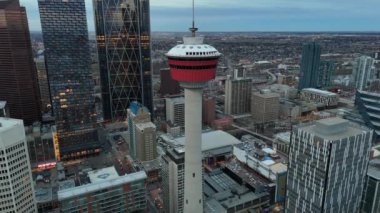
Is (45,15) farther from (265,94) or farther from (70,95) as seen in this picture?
(265,94)

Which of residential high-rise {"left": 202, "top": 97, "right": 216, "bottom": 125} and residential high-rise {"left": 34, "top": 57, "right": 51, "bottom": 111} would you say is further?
residential high-rise {"left": 34, "top": 57, "right": 51, "bottom": 111}

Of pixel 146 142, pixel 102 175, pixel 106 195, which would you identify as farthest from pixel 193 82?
pixel 146 142

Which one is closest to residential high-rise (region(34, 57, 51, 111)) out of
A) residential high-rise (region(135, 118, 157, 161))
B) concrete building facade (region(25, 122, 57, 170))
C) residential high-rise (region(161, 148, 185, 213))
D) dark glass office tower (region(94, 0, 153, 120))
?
dark glass office tower (region(94, 0, 153, 120))

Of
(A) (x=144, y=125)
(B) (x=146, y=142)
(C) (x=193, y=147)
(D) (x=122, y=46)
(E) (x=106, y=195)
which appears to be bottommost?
(B) (x=146, y=142)

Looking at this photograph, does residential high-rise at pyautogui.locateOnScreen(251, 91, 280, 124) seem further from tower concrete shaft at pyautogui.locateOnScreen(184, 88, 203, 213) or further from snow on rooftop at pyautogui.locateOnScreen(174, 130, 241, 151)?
tower concrete shaft at pyautogui.locateOnScreen(184, 88, 203, 213)

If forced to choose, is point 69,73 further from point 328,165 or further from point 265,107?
point 328,165

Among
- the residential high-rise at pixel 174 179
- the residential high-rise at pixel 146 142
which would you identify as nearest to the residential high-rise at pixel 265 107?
the residential high-rise at pixel 146 142
